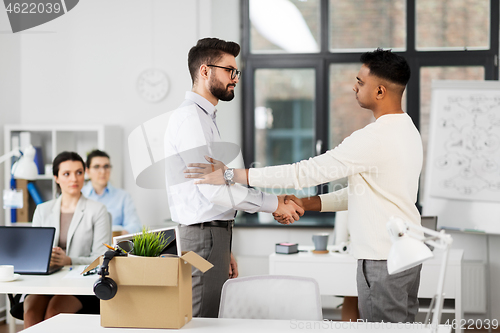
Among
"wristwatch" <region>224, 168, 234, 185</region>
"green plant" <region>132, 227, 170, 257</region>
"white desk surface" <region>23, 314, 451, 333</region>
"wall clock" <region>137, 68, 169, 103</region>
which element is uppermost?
"wall clock" <region>137, 68, 169, 103</region>

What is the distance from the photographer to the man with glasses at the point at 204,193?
2.22 meters

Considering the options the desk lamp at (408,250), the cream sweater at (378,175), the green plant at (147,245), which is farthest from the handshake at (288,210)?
the desk lamp at (408,250)

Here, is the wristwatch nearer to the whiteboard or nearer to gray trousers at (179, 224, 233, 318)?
gray trousers at (179, 224, 233, 318)

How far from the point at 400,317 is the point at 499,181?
2.61 metres

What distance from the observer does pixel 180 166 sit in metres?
2.26

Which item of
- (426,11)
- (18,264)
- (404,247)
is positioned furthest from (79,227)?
(426,11)

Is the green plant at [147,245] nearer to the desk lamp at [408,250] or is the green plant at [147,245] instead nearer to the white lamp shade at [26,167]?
the desk lamp at [408,250]

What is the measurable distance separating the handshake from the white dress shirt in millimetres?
281

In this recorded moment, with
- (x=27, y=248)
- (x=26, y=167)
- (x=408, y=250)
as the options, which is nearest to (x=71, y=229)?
(x=27, y=248)

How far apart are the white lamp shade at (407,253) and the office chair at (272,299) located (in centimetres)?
68

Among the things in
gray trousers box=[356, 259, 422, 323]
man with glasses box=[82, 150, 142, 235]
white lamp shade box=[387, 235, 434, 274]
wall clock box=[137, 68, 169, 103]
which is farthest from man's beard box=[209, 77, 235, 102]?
wall clock box=[137, 68, 169, 103]

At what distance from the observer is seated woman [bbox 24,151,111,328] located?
2.99 metres

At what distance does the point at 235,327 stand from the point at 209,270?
0.50 meters

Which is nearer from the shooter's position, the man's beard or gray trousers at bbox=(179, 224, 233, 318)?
gray trousers at bbox=(179, 224, 233, 318)
